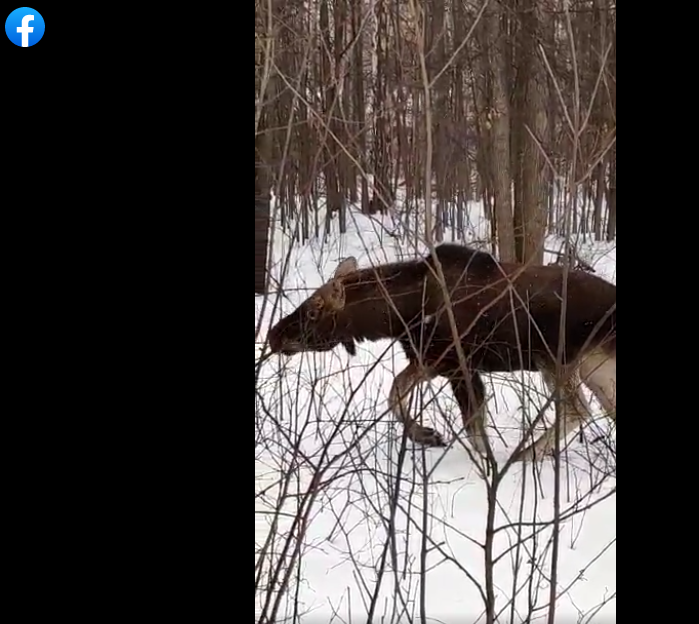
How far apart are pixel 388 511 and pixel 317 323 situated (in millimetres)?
1110

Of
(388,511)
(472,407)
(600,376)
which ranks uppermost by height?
(600,376)

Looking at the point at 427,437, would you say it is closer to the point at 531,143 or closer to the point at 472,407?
the point at 472,407

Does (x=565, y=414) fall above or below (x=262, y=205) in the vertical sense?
below

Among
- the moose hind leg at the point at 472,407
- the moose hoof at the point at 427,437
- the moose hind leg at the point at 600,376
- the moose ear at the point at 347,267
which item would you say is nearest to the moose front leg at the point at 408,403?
the moose hoof at the point at 427,437

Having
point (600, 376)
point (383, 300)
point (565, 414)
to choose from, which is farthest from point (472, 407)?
point (383, 300)

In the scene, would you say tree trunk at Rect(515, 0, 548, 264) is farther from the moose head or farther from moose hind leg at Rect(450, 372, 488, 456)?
the moose head

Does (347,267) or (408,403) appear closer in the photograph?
(408,403)

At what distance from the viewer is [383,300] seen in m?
3.52
